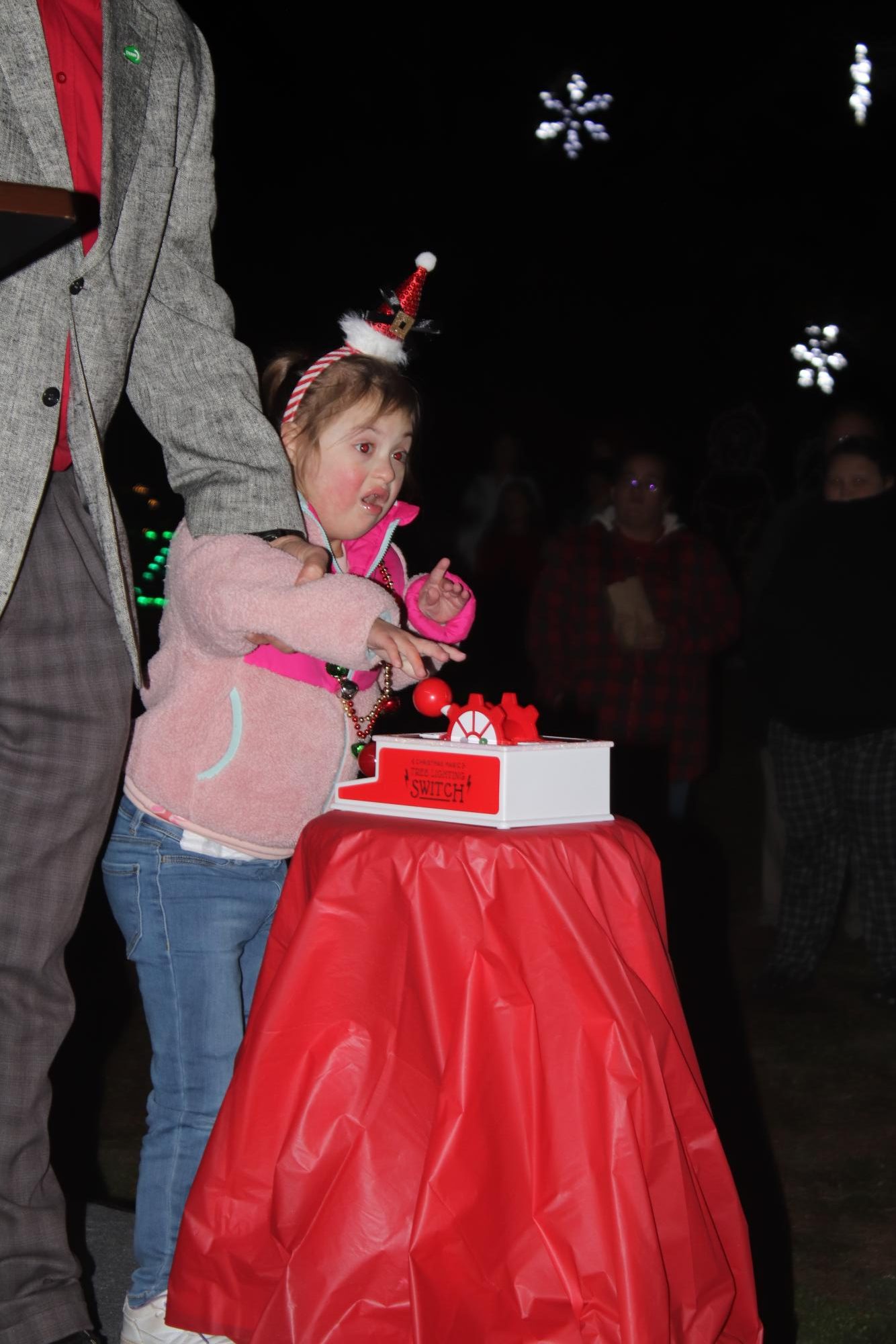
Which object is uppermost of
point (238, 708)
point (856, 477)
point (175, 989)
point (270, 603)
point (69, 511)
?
point (856, 477)

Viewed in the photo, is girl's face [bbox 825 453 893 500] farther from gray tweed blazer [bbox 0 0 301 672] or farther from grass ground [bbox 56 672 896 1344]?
gray tweed blazer [bbox 0 0 301 672]

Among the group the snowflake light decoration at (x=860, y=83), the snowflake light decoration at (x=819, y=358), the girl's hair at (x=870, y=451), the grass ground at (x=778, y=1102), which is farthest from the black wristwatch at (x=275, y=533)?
the snowflake light decoration at (x=819, y=358)

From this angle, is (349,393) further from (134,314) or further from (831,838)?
(831,838)

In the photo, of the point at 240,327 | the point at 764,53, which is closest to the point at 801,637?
the point at 240,327

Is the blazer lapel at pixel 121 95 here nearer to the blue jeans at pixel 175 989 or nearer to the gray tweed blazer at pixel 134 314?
the gray tweed blazer at pixel 134 314

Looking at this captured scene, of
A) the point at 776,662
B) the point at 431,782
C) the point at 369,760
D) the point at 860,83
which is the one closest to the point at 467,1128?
the point at 431,782

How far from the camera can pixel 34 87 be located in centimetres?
154

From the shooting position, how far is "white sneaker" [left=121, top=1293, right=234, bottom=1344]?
181 cm

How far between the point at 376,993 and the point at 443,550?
9.87 metres

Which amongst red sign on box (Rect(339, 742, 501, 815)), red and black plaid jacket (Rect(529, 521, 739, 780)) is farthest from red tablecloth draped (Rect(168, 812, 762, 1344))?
red and black plaid jacket (Rect(529, 521, 739, 780))

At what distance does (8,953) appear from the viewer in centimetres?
167

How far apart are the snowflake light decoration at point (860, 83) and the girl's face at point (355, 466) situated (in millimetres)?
10150

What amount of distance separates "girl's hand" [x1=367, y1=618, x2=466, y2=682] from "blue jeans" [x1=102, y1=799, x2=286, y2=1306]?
0.42m

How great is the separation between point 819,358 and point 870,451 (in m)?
13.1
